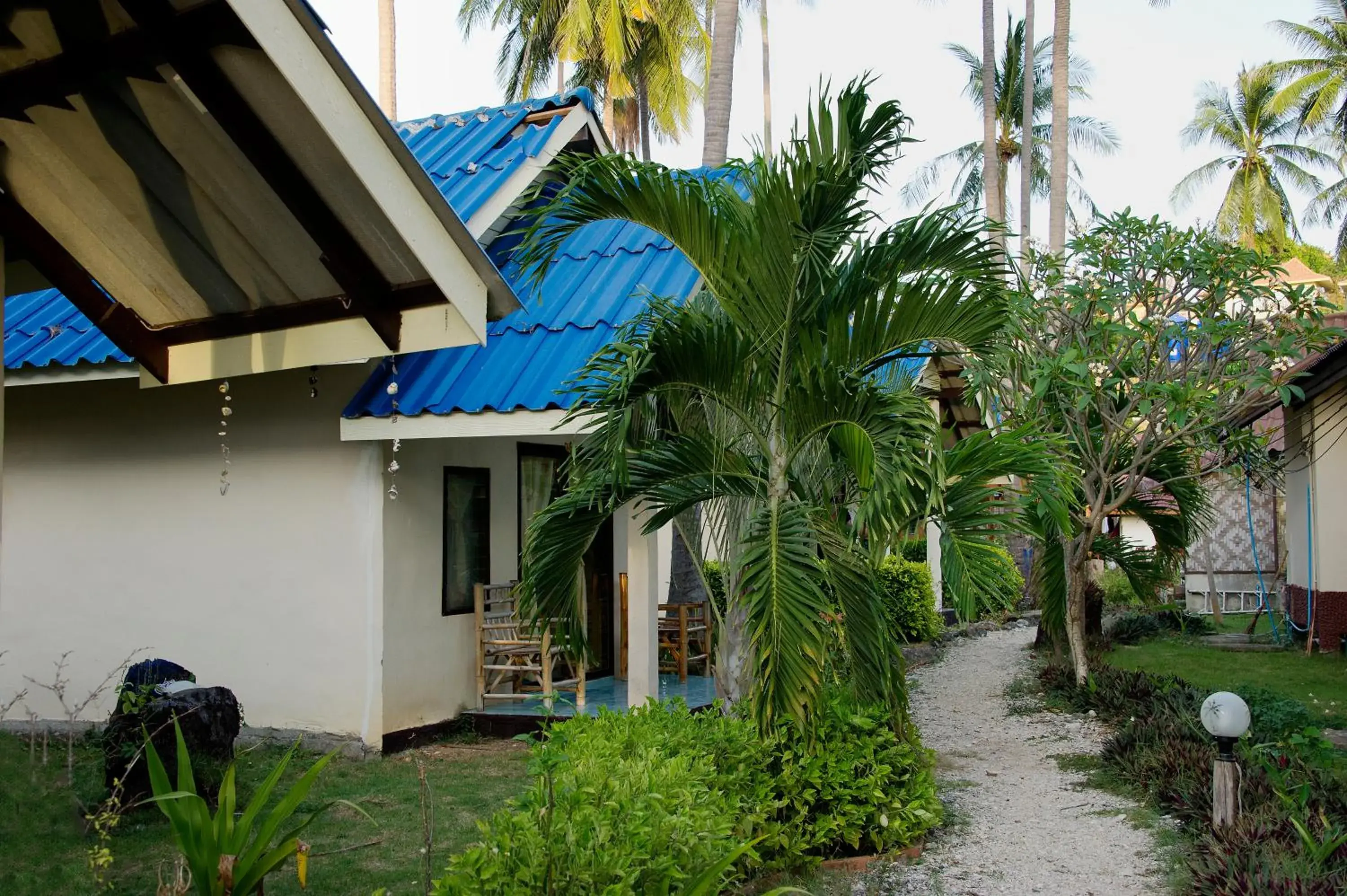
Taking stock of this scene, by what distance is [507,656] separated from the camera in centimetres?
880

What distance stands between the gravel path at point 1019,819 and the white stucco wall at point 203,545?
397 centimetres

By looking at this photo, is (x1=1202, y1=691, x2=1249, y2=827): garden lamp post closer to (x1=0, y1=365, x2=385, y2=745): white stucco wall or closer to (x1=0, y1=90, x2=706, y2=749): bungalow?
(x1=0, y1=90, x2=706, y2=749): bungalow

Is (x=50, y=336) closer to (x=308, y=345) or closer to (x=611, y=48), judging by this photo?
(x=308, y=345)

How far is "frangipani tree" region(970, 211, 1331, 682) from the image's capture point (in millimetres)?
9094

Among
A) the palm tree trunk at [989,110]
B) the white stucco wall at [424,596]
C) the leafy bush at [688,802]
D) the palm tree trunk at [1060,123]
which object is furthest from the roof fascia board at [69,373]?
the palm tree trunk at [989,110]

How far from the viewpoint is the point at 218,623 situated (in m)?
8.17

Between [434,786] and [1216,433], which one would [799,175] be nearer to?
[434,786]

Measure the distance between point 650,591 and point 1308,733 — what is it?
4.05 metres

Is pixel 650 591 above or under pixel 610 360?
under

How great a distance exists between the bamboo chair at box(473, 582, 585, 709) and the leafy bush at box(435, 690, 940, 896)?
2857mm

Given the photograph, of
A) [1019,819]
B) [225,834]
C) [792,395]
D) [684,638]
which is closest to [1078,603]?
[684,638]

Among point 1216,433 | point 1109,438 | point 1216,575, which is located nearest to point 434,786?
point 1109,438

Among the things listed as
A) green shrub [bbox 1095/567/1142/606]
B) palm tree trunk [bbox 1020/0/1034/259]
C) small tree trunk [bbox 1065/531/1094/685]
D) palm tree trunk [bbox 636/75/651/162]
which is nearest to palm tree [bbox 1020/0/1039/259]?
palm tree trunk [bbox 1020/0/1034/259]

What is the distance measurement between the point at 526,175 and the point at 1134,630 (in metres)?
11.2
